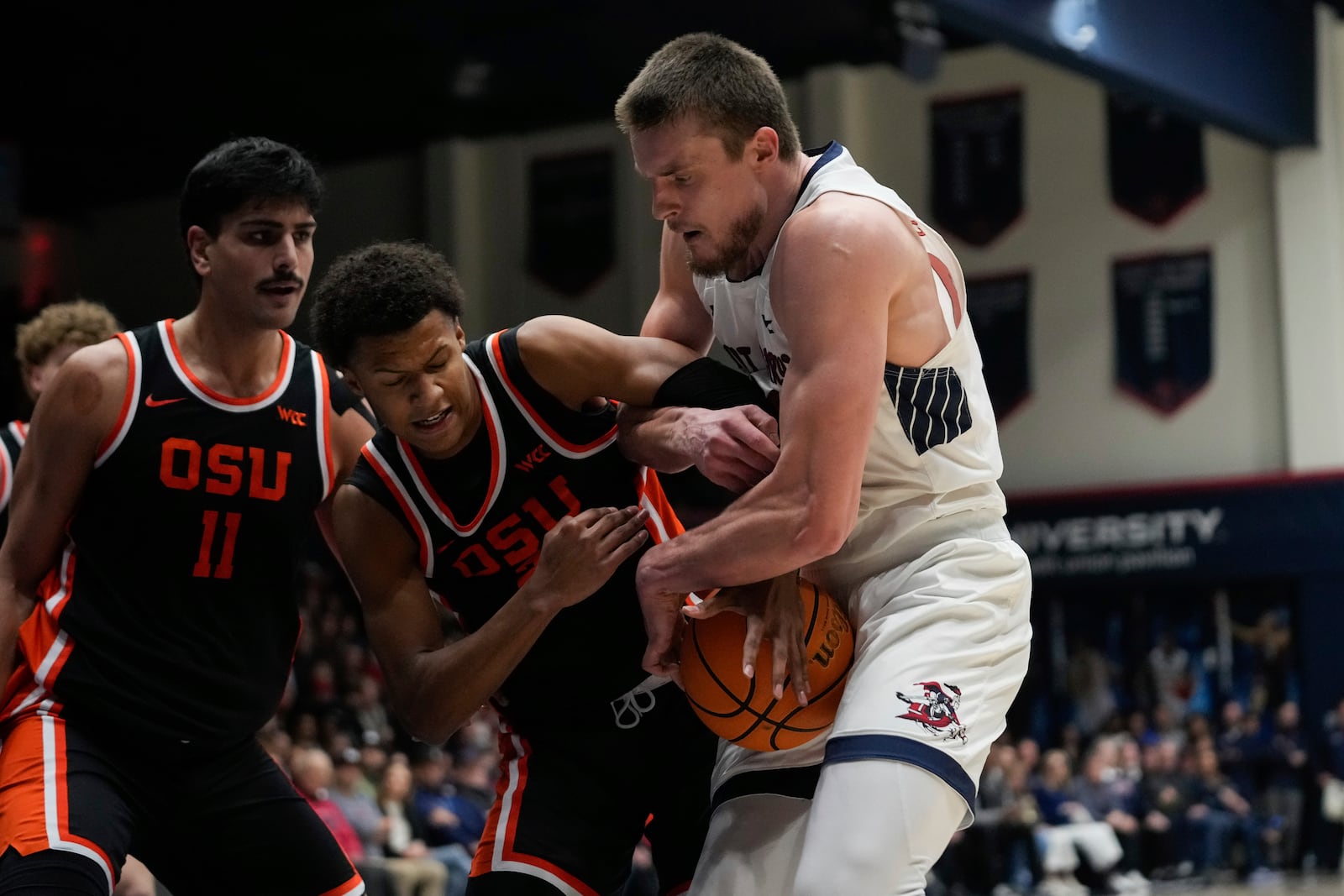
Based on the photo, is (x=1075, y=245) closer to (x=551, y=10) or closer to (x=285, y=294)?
(x=551, y=10)

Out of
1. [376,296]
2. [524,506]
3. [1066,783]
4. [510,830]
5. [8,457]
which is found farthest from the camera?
[1066,783]

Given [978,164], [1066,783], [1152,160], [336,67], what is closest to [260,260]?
[1066,783]

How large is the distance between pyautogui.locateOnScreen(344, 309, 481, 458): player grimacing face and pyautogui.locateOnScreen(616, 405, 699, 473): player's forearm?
391 millimetres

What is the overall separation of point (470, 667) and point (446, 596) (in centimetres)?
41

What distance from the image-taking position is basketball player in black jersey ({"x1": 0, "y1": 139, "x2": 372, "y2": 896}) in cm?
386

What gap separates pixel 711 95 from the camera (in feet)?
11.1

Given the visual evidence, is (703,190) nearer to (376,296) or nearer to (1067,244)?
(376,296)

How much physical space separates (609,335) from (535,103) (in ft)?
57.1

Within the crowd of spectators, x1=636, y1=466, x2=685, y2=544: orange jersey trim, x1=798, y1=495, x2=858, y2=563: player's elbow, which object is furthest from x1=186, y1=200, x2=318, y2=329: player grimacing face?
the crowd of spectators

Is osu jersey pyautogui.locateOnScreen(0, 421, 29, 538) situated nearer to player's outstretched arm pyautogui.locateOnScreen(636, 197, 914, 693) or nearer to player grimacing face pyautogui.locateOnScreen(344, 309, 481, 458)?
player grimacing face pyautogui.locateOnScreen(344, 309, 481, 458)

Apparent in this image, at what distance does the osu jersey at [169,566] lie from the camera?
3.89m

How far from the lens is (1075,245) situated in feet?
63.6

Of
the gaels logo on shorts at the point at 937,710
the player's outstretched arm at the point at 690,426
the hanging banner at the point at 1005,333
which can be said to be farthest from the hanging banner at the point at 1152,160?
the gaels logo on shorts at the point at 937,710

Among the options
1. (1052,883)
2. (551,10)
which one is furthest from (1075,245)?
(1052,883)
